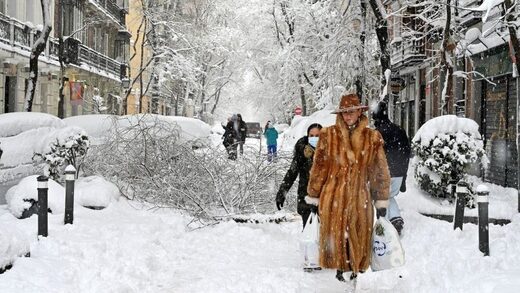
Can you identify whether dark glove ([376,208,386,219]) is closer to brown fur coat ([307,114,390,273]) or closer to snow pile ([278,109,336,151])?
brown fur coat ([307,114,390,273])

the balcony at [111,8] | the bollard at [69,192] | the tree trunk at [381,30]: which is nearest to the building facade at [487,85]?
the tree trunk at [381,30]

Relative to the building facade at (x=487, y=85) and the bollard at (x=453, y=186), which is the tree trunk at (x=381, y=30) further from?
the bollard at (x=453, y=186)

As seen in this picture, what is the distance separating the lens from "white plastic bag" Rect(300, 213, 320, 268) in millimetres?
6321

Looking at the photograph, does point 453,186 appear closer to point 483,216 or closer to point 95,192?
point 483,216

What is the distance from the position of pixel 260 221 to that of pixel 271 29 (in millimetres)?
31941

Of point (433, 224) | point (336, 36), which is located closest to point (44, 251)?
point (433, 224)

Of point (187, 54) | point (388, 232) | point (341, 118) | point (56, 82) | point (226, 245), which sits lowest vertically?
point (226, 245)

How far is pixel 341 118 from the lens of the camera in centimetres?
569

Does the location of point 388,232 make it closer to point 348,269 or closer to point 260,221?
point 348,269

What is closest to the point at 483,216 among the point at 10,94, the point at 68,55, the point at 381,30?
the point at 381,30

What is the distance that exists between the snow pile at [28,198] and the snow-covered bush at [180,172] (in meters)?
1.86

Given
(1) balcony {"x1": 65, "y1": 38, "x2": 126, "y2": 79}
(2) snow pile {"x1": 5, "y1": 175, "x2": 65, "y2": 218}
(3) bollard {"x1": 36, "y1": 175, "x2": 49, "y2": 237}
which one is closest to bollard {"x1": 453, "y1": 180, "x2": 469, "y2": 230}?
(3) bollard {"x1": 36, "y1": 175, "x2": 49, "y2": 237}

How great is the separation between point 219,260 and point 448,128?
5057 mm

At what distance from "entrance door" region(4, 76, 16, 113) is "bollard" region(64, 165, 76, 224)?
17.1 meters
